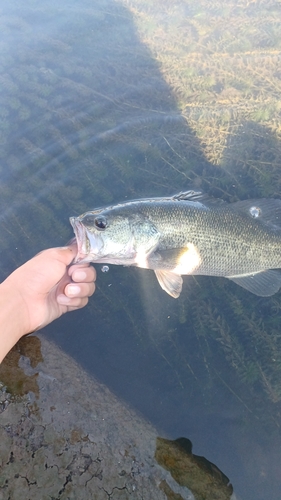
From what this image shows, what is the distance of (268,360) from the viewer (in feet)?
13.2

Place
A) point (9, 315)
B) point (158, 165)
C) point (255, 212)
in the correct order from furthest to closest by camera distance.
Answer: point (158, 165) < point (255, 212) < point (9, 315)

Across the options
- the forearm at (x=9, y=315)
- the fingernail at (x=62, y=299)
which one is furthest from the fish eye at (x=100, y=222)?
the forearm at (x=9, y=315)

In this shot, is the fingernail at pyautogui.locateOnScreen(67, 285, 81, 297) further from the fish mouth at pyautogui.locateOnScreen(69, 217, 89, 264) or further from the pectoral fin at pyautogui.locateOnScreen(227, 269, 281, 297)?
the pectoral fin at pyautogui.locateOnScreen(227, 269, 281, 297)

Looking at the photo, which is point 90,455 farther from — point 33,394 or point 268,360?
point 268,360

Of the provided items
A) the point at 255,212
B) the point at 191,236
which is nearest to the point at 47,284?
the point at 191,236

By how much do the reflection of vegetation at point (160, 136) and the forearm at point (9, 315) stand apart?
46.2 inches

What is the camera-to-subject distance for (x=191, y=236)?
3.54m

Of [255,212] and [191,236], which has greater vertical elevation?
[191,236]

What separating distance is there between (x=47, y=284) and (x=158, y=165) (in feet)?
8.12

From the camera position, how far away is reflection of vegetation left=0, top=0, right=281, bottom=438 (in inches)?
164

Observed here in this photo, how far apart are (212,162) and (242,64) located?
2.03 m

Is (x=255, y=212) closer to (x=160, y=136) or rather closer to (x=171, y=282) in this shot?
(x=171, y=282)

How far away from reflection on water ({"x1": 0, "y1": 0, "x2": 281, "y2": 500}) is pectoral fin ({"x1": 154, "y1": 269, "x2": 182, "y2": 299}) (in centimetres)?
56

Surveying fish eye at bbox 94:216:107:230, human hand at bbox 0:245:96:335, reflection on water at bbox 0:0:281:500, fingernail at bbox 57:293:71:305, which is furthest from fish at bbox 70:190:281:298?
reflection on water at bbox 0:0:281:500
